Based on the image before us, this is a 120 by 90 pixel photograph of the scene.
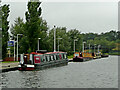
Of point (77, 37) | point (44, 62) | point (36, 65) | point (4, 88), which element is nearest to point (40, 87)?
point (4, 88)

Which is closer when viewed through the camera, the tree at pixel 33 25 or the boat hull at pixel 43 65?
the boat hull at pixel 43 65

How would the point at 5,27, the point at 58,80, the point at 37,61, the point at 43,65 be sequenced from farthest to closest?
the point at 5,27, the point at 43,65, the point at 37,61, the point at 58,80

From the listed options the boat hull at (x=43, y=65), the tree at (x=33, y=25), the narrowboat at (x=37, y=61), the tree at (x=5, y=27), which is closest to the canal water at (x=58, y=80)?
the boat hull at (x=43, y=65)

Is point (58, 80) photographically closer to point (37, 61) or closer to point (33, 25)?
point (37, 61)

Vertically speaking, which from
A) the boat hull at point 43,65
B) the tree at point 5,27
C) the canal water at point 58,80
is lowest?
the canal water at point 58,80

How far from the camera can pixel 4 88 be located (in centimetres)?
2578

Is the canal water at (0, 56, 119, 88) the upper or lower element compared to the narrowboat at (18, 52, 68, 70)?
lower

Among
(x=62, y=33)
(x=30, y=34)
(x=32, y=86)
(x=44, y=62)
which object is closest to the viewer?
(x=32, y=86)

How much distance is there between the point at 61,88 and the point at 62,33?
244ft

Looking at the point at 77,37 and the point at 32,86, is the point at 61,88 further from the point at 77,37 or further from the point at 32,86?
the point at 77,37

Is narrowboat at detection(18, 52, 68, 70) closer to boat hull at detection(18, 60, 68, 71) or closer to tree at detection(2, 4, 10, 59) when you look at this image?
boat hull at detection(18, 60, 68, 71)

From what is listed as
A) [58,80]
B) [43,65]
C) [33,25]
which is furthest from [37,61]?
[33,25]

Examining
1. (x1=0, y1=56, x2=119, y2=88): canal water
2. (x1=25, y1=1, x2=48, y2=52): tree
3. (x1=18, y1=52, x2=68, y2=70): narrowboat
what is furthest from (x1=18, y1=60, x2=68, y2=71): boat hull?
(x1=25, y1=1, x2=48, y2=52): tree

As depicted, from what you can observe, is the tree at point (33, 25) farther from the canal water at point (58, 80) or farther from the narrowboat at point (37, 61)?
the canal water at point (58, 80)
